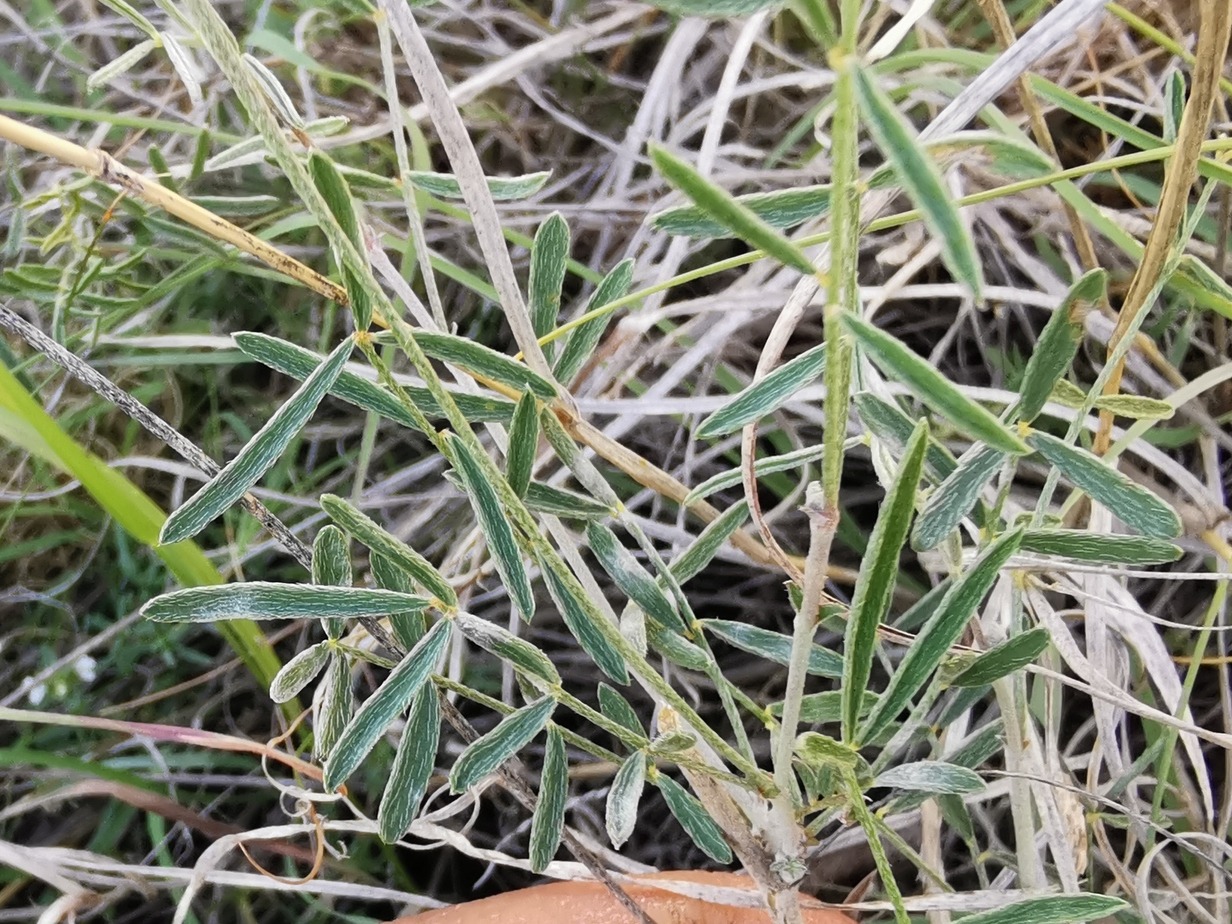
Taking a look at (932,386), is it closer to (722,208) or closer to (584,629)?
(722,208)

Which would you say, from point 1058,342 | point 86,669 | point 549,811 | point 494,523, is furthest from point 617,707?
point 86,669

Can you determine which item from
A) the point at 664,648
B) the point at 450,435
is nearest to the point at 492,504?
the point at 450,435

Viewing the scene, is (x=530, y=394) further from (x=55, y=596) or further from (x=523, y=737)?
(x=55, y=596)

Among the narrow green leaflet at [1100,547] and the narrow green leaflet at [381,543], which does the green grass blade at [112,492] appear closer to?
the narrow green leaflet at [381,543]

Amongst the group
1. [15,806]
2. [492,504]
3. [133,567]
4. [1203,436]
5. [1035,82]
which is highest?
[1035,82]

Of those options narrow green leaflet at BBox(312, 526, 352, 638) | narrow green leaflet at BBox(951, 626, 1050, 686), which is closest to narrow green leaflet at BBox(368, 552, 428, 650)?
narrow green leaflet at BBox(312, 526, 352, 638)

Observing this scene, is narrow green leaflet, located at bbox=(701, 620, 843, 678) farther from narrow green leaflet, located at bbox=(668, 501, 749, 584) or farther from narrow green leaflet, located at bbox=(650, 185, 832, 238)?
narrow green leaflet, located at bbox=(650, 185, 832, 238)
